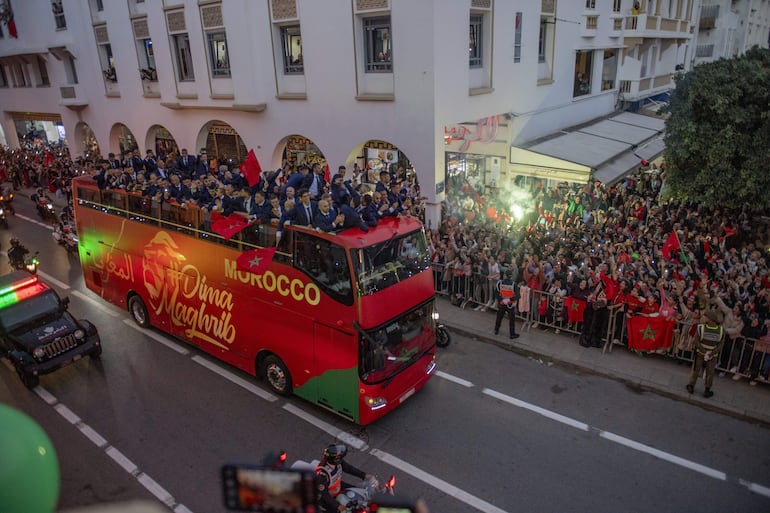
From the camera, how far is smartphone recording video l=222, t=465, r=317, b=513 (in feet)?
12.2

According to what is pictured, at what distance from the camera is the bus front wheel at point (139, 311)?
42.4 ft

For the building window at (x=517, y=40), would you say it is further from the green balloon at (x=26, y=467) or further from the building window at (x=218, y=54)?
the green balloon at (x=26, y=467)

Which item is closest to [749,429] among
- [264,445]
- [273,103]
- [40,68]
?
[264,445]

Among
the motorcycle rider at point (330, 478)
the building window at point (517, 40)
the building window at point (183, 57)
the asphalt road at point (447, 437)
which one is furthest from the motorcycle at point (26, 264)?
the building window at point (517, 40)

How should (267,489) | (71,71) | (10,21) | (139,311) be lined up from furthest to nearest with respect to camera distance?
(10,21), (71,71), (139,311), (267,489)

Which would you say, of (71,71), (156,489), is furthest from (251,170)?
(71,71)

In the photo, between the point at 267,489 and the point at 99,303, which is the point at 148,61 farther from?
the point at 267,489

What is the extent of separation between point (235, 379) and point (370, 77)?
1043 centimetres

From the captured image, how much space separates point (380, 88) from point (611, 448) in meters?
12.3

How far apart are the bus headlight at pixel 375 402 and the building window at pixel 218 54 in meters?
16.1

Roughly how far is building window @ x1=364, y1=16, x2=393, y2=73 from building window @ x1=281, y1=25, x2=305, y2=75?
9.58 feet

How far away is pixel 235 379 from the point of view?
35.5 feet

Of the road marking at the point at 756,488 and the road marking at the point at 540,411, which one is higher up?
the road marking at the point at 756,488

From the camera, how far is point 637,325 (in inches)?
423
